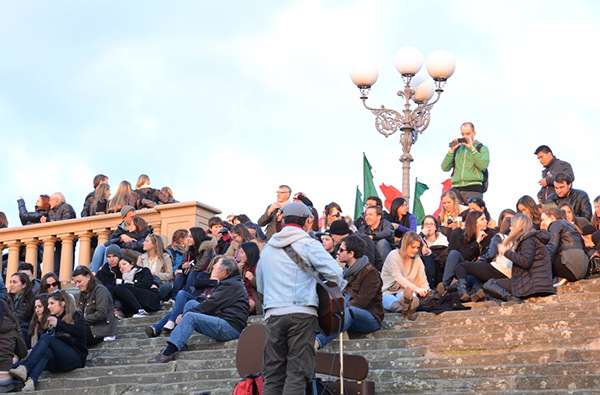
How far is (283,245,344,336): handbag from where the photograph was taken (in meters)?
7.79

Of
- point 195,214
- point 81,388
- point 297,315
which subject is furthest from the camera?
point 195,214

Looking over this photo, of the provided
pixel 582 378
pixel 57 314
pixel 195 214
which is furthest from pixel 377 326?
pixel 195 214

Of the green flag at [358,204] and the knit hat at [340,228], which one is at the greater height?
the green flag at [358,204]

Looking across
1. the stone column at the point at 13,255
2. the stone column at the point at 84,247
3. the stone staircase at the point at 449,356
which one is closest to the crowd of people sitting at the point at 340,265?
the stone staircase at the point at 449,356

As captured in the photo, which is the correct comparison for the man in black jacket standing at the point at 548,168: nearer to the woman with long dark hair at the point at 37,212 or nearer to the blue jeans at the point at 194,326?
the blue jeans at the point at 194,326

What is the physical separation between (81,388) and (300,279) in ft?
12.0

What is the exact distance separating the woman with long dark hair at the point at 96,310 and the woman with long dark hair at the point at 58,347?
40cm

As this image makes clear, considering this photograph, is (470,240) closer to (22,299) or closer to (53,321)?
(53,321)

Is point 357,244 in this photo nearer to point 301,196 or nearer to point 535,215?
point 535,215

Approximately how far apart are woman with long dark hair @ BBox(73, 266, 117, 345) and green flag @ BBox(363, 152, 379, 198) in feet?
25.8

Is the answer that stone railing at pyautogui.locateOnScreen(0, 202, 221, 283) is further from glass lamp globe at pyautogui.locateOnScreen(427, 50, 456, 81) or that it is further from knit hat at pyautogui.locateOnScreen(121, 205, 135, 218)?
glass lamp globe at pyautogui.locateOnScreen(427, 50, 456, 81)

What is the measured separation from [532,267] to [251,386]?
406 cm

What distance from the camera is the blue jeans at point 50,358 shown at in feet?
36.1

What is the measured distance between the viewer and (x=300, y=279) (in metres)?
7.86
